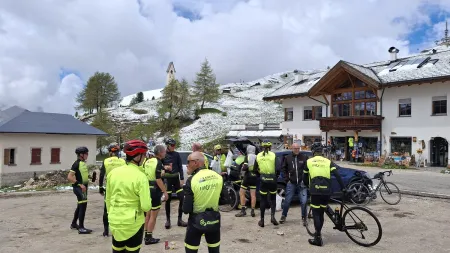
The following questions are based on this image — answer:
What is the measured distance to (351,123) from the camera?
91.8 feet

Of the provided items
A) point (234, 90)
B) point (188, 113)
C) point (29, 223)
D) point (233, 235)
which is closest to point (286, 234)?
point (233, 235)

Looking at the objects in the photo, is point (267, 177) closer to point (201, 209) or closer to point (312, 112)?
point (201, 209)

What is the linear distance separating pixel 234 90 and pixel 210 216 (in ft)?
343

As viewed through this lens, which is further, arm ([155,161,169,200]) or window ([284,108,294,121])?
window ([284,108,294,121])

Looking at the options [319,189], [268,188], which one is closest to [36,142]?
[268,188]

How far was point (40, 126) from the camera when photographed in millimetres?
28922

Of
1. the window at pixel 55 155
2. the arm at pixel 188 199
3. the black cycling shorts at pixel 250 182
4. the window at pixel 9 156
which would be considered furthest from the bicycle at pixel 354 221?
the window at pixel 55 155

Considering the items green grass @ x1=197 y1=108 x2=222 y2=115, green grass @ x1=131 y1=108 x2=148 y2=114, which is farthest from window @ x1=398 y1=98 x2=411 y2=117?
green grass @ x1=131 y1=108 x2=148 y2=114

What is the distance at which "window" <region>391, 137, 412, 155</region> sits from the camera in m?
25.3

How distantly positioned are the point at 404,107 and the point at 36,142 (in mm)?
30232

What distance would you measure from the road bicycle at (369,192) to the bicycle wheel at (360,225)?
3.58 metres

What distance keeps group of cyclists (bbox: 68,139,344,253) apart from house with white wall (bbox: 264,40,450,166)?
2071 centimetres

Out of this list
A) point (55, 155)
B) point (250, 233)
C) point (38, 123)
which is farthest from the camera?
point (55, 155)

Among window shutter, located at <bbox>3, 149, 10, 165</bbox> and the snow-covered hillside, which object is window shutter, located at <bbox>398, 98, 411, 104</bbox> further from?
window shutter, located at <bbox>3, 149, 10, 165</bbox>
